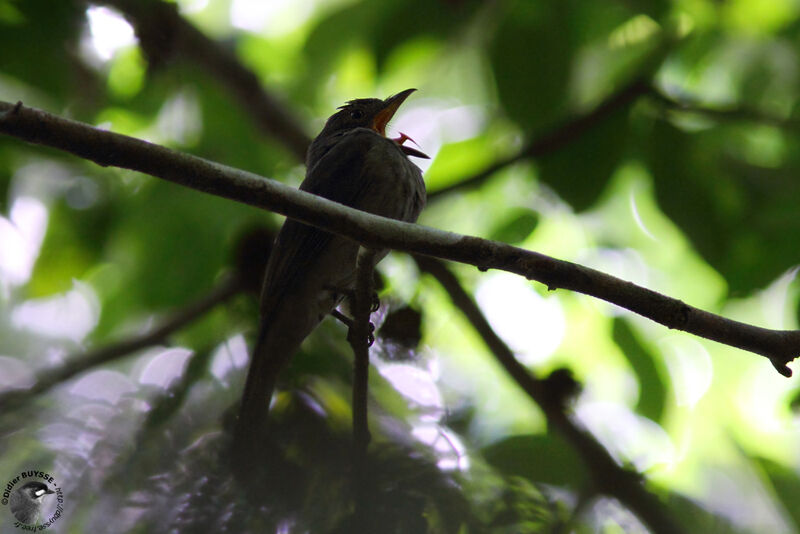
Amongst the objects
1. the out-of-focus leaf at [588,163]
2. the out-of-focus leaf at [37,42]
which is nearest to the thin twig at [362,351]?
the out-of-focus leaf at [588,163]

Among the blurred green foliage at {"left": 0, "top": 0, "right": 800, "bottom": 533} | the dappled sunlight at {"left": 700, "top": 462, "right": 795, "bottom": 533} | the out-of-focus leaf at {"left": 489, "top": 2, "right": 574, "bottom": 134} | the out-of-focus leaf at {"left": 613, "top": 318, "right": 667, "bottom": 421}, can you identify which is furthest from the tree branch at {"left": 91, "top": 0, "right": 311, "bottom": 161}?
the dappled sunlight at {"left": 700, "top": 462, "right": 795, "bottom": 533}

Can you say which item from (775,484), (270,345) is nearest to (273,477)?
(270,345)

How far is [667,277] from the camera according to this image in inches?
209

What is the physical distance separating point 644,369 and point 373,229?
6.31 feet

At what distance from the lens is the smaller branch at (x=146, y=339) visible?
4.09 metres

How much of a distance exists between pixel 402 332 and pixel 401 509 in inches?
37.4

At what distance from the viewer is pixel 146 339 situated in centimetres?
429

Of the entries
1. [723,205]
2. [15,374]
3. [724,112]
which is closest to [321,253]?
[15,374]

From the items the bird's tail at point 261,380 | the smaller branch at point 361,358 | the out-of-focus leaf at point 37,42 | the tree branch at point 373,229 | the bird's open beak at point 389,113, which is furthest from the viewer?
the bird's open beak at point 389,113

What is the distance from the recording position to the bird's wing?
12.0 ft

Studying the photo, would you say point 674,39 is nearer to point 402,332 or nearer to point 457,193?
point 457,193

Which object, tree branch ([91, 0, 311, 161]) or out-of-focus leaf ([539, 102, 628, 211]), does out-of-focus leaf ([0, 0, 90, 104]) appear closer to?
tree branch ([91, 0, 311, 161])

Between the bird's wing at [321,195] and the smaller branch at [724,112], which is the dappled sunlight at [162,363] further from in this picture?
the smaller branch at [724,112]

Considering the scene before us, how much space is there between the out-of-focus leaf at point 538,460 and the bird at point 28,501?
177 cm
